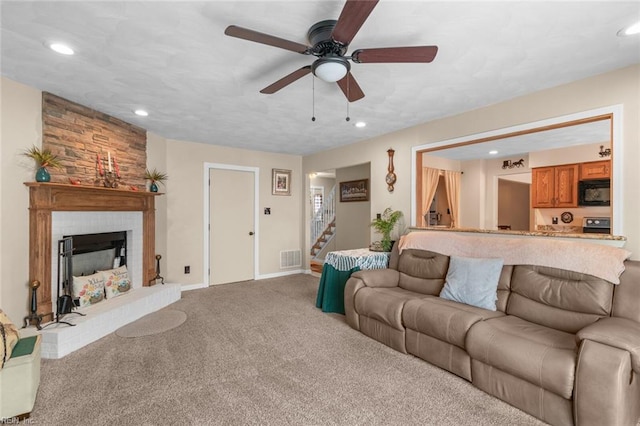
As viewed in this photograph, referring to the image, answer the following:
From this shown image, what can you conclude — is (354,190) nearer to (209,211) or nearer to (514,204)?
(209,211)

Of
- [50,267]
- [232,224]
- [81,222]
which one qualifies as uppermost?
[81,222]

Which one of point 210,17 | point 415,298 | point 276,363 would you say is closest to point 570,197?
point 415,298

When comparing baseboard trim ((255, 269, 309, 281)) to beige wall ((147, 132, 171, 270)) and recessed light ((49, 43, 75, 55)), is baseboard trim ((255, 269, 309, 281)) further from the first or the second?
recessed light ((49, 43, 75, 55))

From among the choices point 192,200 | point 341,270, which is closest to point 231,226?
point 192,200

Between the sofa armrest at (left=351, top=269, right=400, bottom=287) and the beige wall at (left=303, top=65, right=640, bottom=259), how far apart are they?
1042 millimetres

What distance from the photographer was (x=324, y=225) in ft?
25.2

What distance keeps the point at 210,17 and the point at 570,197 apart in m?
5.91

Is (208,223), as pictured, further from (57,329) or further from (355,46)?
(355,46)

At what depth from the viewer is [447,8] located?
1.75 metres

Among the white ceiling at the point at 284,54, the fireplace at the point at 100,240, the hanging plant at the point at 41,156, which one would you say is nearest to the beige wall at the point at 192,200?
the fireplace at the point at 100,240

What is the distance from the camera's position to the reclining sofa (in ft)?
→ 5.59

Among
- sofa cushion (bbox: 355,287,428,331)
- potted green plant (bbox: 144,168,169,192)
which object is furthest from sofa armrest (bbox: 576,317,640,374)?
potted green plant (bbox: 144,168,169,192)

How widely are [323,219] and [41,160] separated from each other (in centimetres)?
560

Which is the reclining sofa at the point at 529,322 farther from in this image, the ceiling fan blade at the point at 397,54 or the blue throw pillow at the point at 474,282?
the ceiling fan blade at the point at 397,54
